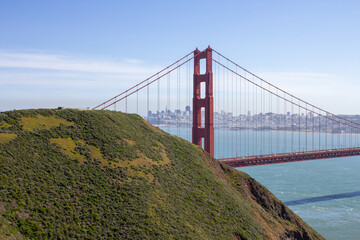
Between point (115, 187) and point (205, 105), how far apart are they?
28.3 m

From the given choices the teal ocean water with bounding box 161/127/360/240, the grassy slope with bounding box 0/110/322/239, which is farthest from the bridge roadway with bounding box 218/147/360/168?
the grassy slope with bounding box 0/110/322/239

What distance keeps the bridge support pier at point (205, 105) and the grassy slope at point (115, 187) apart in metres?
11.3

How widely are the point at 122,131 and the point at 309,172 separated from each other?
82.9 meters

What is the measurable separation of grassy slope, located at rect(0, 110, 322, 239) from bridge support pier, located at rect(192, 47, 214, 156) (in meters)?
11.3

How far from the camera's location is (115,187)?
24.6 meters

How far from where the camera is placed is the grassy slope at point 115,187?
1986cm

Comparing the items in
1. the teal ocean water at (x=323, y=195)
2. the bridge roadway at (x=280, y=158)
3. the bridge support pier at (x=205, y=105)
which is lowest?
the teal ocean water at (x=323, y=195)

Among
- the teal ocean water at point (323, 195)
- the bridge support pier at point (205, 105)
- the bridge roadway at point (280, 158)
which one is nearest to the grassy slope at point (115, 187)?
the bridge support pier at point (205, 105)

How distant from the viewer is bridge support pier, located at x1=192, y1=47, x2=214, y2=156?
4994cm

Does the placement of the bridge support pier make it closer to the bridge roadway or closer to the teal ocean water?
the bridge roadway

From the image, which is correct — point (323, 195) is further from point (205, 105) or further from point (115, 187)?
point (115, 187)

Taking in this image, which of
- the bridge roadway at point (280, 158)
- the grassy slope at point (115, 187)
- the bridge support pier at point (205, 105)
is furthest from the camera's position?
the bridge roadway at point (280, 158)

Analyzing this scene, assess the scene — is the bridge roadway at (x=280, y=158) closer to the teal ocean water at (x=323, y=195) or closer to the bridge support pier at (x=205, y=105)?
the bridge support pier at (x=205, y=105)

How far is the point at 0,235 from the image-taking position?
1598 cm
